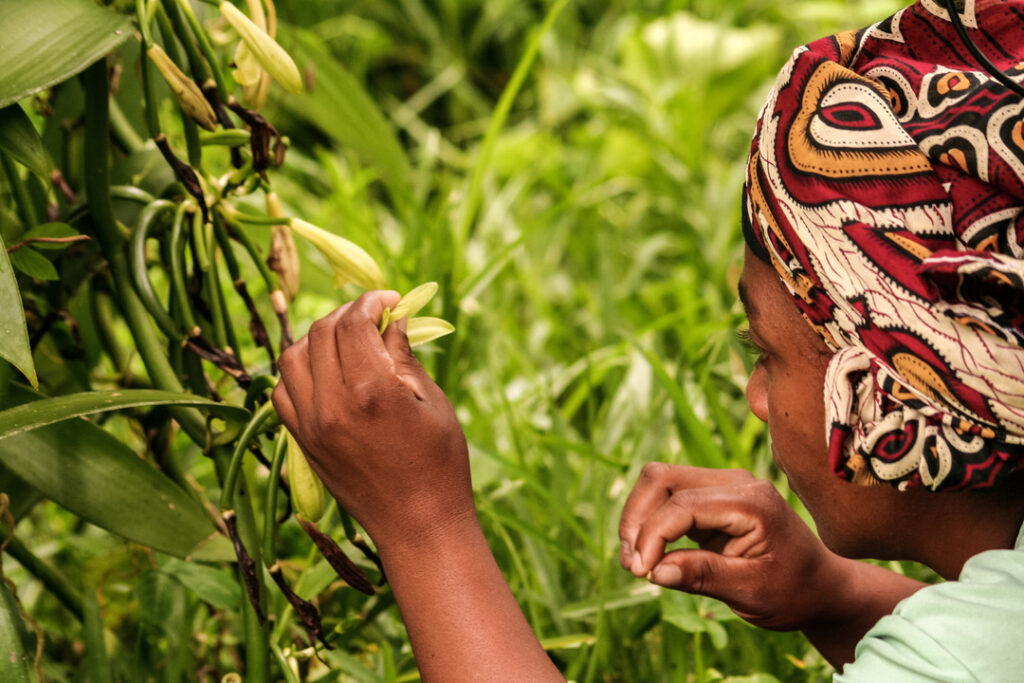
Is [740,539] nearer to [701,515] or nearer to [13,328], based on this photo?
[701,515]

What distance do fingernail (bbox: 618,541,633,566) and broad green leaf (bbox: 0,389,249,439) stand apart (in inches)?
11.9

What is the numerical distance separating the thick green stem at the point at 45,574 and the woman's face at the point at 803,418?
57 cm

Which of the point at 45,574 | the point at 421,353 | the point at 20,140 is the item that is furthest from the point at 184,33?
the point at 421,353

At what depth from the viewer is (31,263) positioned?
0.68 meters

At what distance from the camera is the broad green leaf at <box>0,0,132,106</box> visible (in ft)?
2.03

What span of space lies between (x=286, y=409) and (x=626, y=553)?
290mm

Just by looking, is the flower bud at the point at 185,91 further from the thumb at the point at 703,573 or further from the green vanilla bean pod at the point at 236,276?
the thumb at the point at 703,573

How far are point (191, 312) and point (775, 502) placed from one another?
0.50m

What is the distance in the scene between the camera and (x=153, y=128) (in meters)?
0.68

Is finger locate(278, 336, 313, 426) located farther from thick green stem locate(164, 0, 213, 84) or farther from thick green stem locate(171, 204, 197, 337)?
thick green stem locate(164, 0, 213, 84)

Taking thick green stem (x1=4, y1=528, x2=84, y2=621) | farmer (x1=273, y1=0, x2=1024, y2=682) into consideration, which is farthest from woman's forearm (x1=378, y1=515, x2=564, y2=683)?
thick green stem (x1=4, y1=528, x2=84, y2=621)

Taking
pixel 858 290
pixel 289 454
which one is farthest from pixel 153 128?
pixel 858 290

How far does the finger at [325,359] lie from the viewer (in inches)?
24.9

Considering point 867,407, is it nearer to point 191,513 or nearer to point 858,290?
point 858,290
